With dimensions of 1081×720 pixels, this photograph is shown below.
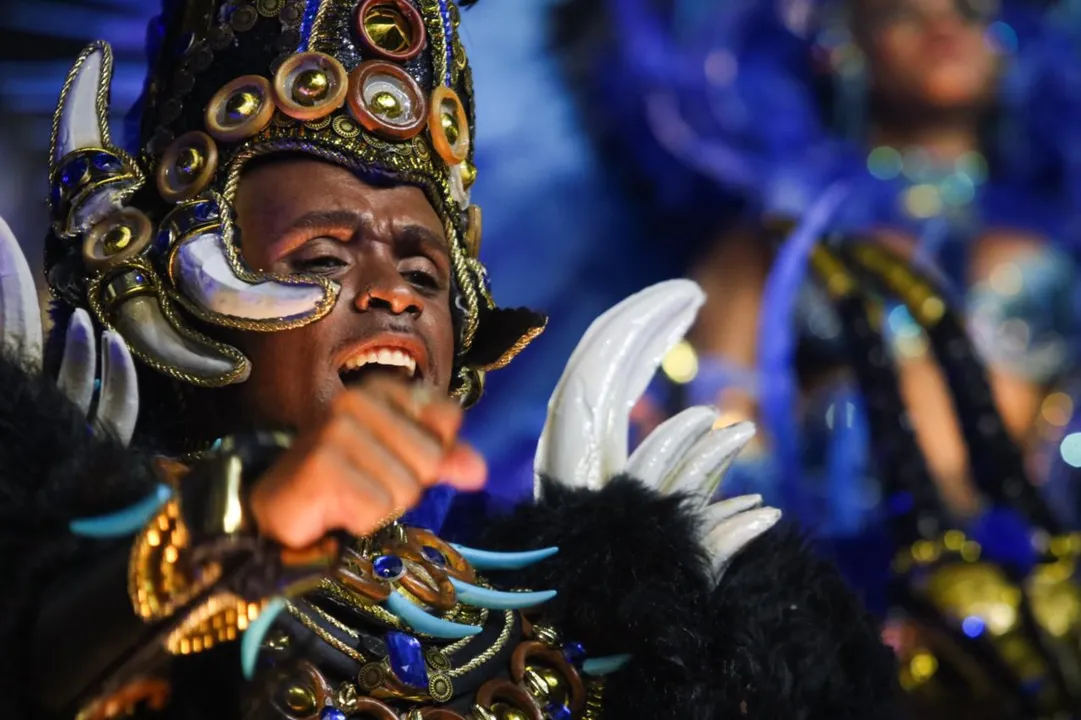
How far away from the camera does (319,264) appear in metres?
1.61

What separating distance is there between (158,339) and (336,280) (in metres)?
0.19

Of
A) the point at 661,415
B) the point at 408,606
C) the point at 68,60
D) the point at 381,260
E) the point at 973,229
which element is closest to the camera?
the point at 408,606

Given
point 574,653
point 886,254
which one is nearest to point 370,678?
point 574,653

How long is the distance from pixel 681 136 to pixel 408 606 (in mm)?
3488

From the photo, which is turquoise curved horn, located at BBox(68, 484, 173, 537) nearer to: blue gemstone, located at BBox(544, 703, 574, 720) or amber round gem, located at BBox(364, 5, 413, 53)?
blue gemstone, located at BBox(544, 703, 574, 720)

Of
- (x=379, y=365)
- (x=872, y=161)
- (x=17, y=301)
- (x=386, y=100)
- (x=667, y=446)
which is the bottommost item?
(x=872, y=161)

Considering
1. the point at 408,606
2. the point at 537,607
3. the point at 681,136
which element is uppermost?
the point at 408,606

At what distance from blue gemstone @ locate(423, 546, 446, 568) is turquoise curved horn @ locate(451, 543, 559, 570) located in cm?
3

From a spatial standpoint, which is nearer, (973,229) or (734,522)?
(734,522)

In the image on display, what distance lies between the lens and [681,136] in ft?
15.7

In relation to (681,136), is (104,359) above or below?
above

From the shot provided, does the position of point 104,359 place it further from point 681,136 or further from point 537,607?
point 681,136

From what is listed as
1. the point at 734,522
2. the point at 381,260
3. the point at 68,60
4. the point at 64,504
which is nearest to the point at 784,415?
the point at 68,60

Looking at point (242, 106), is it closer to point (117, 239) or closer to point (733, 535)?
point (117, 239)
